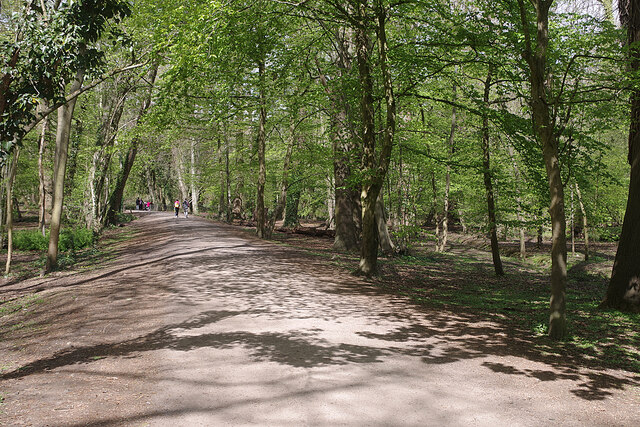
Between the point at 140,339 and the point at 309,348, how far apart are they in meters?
2.54

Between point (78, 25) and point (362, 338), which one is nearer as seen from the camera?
point (362, 338)

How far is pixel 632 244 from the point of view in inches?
343

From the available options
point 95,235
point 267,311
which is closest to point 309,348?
point 267,311

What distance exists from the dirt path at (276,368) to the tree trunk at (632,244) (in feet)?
10.4

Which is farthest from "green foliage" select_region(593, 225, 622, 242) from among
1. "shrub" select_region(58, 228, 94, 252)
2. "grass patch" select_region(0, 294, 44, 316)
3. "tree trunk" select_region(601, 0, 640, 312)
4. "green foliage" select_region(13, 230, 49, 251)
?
"green foliage" select_region(13, 230, 49, 251)

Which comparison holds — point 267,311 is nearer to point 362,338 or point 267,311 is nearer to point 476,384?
point 362,338

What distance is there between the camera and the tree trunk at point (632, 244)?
28.4 feet

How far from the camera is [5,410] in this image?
4.26m

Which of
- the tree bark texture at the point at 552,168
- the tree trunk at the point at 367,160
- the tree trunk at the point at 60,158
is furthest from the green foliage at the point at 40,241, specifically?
the tree bark texture at the point at 552,168

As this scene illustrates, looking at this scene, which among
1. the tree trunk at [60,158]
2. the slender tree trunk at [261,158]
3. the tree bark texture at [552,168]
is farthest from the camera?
the slender tree trunk at [261,158]

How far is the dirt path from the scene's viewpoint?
418 cm

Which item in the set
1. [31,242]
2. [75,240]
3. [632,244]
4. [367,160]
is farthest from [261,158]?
[632,244]

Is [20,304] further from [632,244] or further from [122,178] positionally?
[122,178]

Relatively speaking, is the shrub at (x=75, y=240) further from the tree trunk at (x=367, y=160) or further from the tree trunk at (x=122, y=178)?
the tree trunk at (x=367, y=160)
